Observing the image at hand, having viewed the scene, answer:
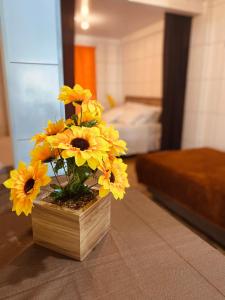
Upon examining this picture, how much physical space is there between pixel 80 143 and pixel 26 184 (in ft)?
0.56

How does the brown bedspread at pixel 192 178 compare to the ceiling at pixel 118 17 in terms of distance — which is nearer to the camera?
the brown bedspread at pixel 192 178

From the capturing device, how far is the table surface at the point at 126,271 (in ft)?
1.67

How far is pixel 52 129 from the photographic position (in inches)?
24.7

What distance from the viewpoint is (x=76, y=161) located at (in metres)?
0.50

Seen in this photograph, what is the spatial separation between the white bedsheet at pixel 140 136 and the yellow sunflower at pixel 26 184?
111 inches

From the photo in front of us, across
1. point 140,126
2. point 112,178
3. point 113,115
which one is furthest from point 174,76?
point 112,178

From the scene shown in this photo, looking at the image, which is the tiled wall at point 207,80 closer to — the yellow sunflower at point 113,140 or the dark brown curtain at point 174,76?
the dark brown curtain at point 174,76

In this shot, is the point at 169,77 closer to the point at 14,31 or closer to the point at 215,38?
the point at 215,38

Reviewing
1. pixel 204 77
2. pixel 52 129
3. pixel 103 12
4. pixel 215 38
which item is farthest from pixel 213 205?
pixel 103 12

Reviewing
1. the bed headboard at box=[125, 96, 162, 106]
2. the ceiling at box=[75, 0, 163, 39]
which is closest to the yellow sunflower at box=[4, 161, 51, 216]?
the ceiling at box=[75, 0, 163, 39]

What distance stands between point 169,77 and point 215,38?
66 cm

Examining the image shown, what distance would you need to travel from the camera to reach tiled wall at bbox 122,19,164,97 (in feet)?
11.9

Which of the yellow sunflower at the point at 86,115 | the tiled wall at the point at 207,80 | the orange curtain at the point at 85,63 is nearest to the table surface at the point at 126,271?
the yellow sunflower at the point at 86,115

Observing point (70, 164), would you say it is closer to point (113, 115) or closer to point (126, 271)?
point (126, 271)
